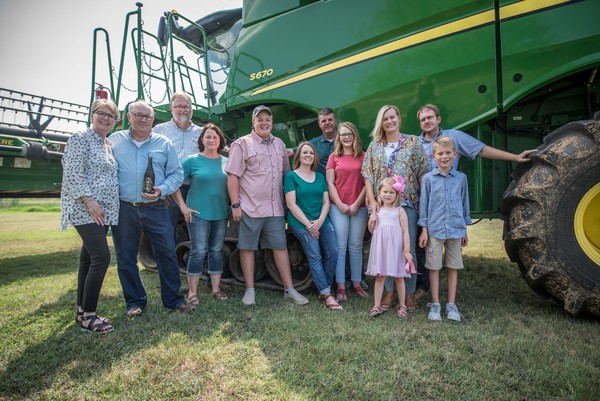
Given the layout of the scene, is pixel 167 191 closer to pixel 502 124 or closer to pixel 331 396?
pixel 331 396

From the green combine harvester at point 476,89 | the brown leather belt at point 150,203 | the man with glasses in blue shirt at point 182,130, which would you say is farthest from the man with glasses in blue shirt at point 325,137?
the brown leather belt at point 150,203

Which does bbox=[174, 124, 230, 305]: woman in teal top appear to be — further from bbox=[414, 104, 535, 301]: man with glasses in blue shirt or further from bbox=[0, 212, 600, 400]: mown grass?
bbox=[414, 104, 535, 301]: man with glasses in blue shirt

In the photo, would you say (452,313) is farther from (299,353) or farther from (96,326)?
(96,326)

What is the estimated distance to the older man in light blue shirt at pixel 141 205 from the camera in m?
3.09

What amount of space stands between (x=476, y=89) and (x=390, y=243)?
153 cm

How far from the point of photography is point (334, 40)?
380 centimetres

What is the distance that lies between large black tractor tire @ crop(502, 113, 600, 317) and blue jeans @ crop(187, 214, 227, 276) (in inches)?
100

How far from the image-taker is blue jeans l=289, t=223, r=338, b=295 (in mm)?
3504

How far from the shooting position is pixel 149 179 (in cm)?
311

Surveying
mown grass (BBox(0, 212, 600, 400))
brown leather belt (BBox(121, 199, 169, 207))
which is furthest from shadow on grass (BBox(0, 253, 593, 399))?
brown leather belt (BBox(121, 199, 169, 207))

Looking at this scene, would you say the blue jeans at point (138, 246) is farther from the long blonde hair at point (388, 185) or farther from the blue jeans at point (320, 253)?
the long blonde hair at point (388, 185)

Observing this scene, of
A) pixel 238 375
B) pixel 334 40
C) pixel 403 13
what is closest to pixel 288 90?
pixel 334 40

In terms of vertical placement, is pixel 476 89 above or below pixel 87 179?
above

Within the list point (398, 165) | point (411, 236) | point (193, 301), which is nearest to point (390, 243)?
point (411, 236)
